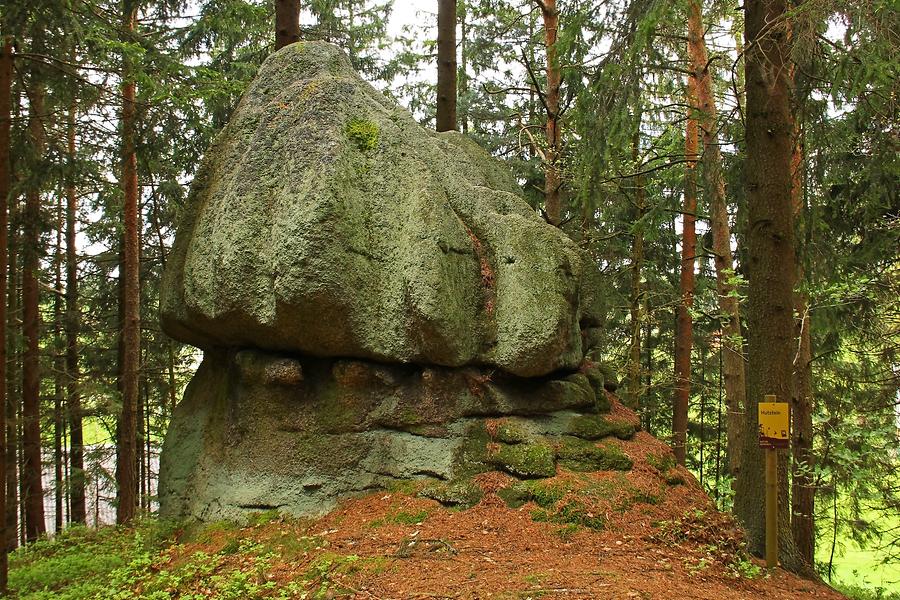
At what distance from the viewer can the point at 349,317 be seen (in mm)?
6453

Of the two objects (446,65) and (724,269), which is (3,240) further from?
(724,269)

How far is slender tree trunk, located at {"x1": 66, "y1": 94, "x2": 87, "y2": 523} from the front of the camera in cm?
1234

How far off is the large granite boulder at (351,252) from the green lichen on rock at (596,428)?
0.68m

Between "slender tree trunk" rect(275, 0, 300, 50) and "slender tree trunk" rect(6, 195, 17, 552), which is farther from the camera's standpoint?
"slender tree trunk" rect(6, 195, 17, 552)

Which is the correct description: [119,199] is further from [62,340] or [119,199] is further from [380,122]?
[380,122]

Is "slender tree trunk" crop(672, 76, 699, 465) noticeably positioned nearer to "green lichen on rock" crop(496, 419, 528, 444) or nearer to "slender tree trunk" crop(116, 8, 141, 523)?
"green lichen on rock" crop(496, 419, 528, 444)

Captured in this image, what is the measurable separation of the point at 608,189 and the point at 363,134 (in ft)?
17.1

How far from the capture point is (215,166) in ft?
25.5

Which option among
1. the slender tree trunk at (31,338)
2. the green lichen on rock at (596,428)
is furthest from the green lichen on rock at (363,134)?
the slender tree trunk at (31,338)

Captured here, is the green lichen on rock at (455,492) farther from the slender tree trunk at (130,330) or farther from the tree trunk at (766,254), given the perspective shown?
the slender tree trunk at (130,330)

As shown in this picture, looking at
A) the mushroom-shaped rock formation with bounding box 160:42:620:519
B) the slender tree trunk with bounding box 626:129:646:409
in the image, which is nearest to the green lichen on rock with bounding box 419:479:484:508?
the mushroom-shaped rock formation with bounding box 160:42:620:519

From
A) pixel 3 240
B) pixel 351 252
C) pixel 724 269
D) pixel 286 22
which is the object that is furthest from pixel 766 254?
pixel 3 240

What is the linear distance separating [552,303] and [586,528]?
7.95 feet

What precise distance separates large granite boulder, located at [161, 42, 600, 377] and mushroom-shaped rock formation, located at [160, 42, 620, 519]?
21mm
